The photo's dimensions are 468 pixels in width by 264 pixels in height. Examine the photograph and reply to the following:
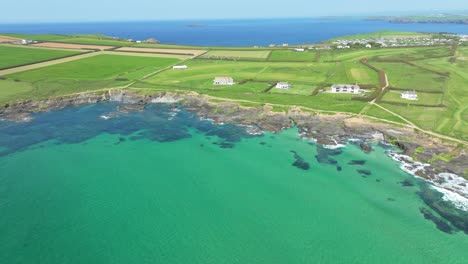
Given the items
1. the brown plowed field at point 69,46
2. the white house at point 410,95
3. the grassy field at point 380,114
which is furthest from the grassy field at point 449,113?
the brown plowed field at point 69,46

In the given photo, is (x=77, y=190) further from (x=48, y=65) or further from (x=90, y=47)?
(x=90, y=47)

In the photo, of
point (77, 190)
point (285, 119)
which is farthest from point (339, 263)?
point (285, 119)

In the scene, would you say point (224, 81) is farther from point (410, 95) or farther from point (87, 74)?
point (410, 95)

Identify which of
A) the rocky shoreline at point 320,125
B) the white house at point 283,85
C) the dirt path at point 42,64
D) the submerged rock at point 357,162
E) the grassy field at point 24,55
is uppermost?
the grassy field at point 24,55

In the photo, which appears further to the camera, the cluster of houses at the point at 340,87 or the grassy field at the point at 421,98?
the cluster of houses at the point at 340,87

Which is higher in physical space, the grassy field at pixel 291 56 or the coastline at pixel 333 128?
the grassy field at pixel 291 56

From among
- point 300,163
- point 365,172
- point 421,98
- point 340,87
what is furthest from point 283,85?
point 365,172

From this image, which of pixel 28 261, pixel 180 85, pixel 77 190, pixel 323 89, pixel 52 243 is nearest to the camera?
pixel 28 261

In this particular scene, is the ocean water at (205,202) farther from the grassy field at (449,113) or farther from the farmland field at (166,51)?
the farmland field at (166,51)
